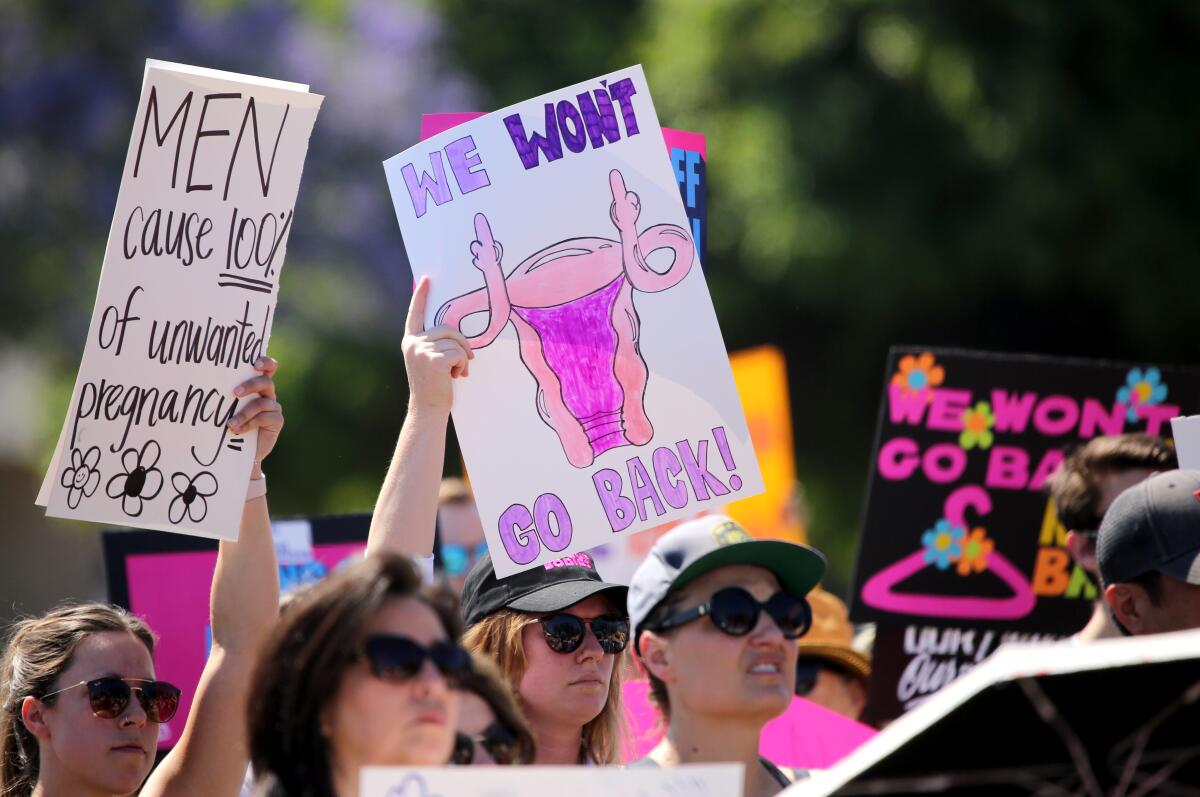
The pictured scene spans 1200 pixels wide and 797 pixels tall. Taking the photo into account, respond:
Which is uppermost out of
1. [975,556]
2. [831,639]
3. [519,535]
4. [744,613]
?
→ [519,535]

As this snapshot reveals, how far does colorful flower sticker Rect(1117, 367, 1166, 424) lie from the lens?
4.90 m

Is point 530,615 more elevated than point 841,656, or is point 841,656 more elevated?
point 530,615

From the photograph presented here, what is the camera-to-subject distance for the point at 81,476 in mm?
3221

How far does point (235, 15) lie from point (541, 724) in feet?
39.9

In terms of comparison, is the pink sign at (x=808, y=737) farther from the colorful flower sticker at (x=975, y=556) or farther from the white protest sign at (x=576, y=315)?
the colorful flower sticker at (x=975, y=556)

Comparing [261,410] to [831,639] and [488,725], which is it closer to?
[488,725]

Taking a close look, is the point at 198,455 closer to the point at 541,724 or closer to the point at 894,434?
the point at 541,724

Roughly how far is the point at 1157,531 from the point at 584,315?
1.24 m

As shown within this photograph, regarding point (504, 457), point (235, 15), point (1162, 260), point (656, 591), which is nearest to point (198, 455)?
point (504, 457)

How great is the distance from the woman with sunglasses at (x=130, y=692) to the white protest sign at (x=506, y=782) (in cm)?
107

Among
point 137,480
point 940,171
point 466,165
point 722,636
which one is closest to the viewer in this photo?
point 722,636

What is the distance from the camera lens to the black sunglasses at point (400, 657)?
7.17 ft

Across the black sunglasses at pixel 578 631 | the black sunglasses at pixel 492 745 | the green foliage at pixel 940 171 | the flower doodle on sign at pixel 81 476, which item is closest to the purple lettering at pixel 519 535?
the black sunglasses at pixel 578 631

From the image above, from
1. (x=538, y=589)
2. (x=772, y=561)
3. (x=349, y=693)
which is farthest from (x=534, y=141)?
(x=349, y=693)
